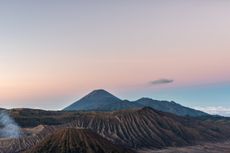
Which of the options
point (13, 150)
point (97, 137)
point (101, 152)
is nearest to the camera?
point (101, 152)

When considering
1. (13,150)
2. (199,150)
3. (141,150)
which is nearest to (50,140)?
(13,150)

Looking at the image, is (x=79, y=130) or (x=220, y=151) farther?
(x=220, y=151)

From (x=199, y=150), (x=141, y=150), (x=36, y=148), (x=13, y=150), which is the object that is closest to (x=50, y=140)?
(x=36, y=148)

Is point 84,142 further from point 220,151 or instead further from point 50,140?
point 220,151

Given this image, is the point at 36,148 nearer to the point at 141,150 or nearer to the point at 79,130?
the point at 79,130

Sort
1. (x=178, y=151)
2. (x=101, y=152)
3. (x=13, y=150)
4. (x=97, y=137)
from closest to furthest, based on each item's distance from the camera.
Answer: (x=101, y=152), (x=97, y=137), (x=13, y=150), (x=178, y=151)

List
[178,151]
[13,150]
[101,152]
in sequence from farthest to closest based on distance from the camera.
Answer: [178,151]
[13,150]
[101,152]
